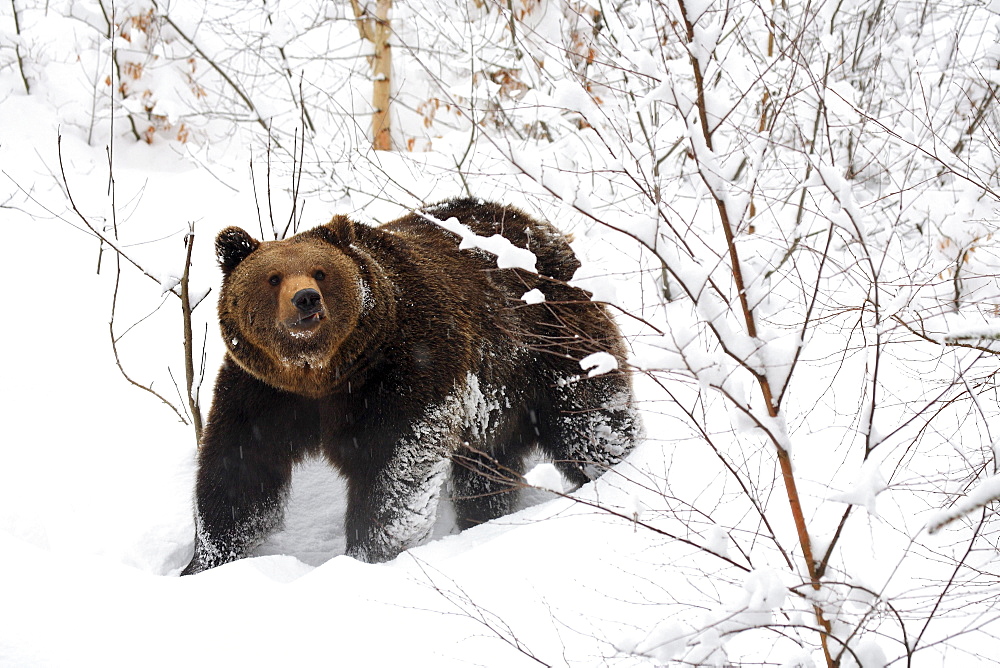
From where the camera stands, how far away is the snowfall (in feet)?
7.58

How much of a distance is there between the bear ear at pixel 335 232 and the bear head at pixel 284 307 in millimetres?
41

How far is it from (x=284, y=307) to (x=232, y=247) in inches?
22.7

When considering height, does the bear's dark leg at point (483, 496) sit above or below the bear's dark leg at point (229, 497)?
above

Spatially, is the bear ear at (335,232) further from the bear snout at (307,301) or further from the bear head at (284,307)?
the bear snout at (307,301)

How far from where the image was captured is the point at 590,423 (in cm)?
459

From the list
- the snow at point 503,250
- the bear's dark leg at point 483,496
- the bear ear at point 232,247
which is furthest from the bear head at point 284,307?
the snow at point 503,250

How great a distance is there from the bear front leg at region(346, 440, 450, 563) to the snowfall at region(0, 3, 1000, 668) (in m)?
0.15

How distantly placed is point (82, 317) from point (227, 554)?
3.19m

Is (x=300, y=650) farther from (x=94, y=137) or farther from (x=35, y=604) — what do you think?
(x=94, y=137)

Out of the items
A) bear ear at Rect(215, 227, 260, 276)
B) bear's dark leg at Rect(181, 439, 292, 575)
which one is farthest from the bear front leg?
bear ear at Rect(215, 227, 260, 276)

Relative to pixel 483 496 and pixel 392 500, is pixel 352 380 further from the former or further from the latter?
pixel 483 496

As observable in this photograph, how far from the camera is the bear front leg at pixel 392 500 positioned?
3.85 meters

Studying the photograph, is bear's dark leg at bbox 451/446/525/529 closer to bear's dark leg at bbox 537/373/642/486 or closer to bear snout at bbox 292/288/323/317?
bear's dark leg at bbox 537/373/642/486

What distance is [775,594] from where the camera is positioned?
168 centimetres
